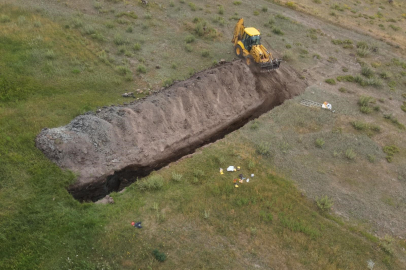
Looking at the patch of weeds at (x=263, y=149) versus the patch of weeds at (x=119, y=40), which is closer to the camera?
the patch of weeds at (x=263, y=149)

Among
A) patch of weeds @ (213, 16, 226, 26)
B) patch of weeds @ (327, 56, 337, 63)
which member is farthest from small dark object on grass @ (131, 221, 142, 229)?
patch of weeds @ (327, 56, 337, 63)

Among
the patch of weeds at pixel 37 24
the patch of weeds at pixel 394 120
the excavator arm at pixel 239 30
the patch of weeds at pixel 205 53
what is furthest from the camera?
the patch of weeds at pixel 205 53

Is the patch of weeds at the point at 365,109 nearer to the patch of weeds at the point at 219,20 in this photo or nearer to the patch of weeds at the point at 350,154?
the patch of weeds at the point at 350,154

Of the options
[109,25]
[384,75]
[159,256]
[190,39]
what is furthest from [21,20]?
[384,75]

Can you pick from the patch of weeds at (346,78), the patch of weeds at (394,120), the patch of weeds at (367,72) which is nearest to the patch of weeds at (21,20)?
the patch of weeds at (346,78)

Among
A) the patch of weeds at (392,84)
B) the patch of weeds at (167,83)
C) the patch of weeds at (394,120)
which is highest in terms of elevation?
the patch of weeds at (167,83)

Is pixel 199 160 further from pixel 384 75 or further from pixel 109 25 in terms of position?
pixel 384 75

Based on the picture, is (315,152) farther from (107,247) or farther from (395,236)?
(107,247)
